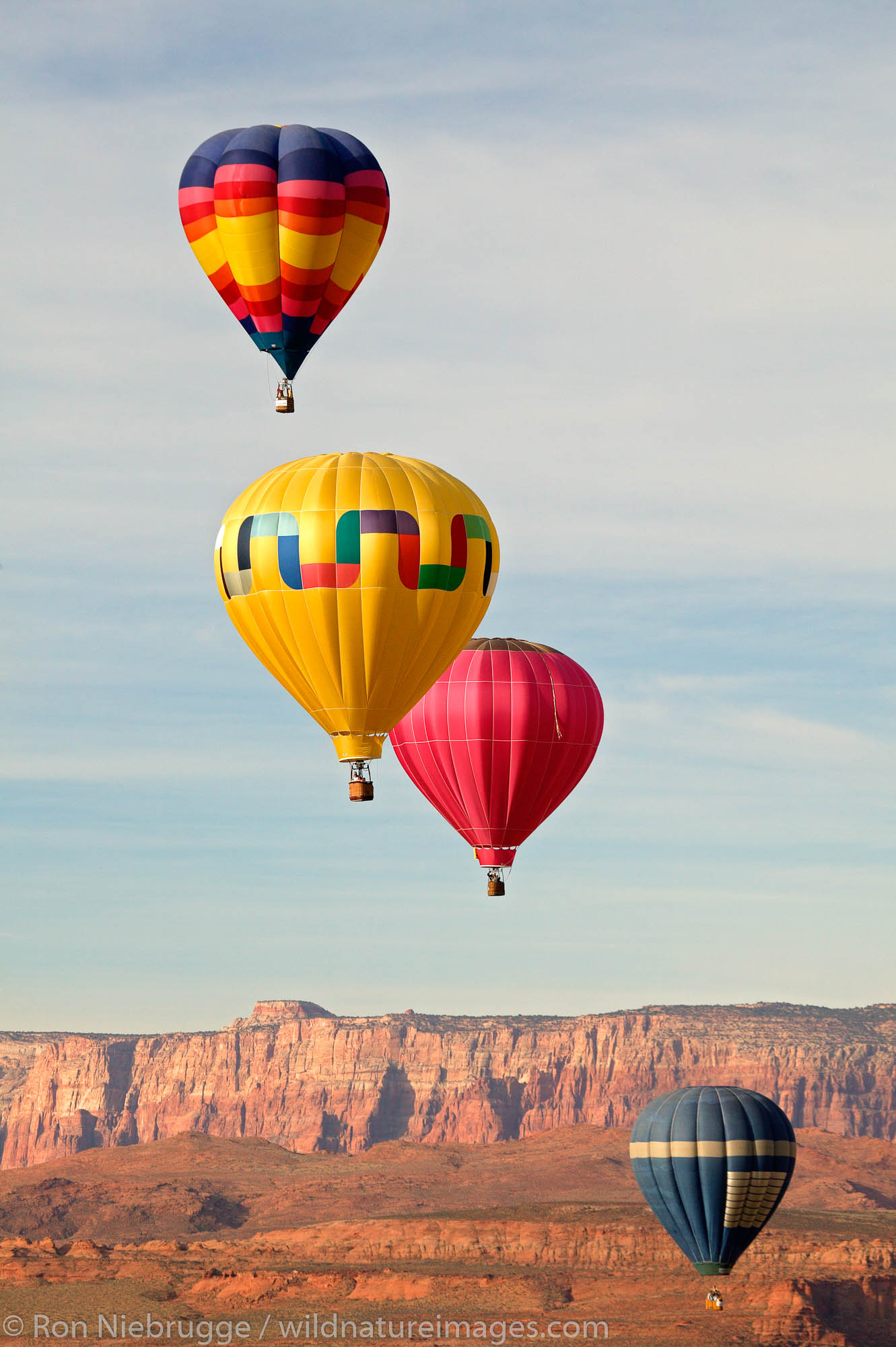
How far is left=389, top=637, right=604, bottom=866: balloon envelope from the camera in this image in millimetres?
67125

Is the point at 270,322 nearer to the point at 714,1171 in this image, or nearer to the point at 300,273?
the point at 300,273

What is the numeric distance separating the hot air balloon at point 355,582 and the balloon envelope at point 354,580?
4cm

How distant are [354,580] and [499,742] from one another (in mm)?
17186

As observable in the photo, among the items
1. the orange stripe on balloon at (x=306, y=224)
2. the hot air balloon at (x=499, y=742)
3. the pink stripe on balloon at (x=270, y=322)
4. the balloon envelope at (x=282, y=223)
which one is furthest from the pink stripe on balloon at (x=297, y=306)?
the hot air balloon at (x=499, y=742)

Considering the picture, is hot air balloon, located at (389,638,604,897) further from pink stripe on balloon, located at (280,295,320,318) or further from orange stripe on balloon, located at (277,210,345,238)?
orange stripe on balloon, located at (277,210,345,238)

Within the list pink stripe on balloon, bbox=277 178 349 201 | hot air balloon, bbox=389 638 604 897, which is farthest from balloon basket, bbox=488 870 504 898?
pink stripe on balloon, bbox=277 178 349 201

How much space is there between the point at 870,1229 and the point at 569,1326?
3689cm

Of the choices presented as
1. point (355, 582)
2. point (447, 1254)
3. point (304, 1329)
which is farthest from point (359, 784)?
point (447, 1254)

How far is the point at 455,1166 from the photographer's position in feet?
579

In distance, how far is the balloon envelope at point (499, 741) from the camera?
67.1 m

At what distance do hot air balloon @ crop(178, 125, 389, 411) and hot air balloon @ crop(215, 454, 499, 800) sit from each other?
3566 mm

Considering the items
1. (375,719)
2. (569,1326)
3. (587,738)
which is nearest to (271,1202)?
(569,1326)

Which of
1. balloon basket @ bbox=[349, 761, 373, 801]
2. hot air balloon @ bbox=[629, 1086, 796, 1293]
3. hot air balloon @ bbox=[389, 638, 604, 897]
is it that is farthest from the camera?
hot air balloon @ bbox=[629, 1086, 796, 1293]

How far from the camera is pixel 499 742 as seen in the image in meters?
67.6
